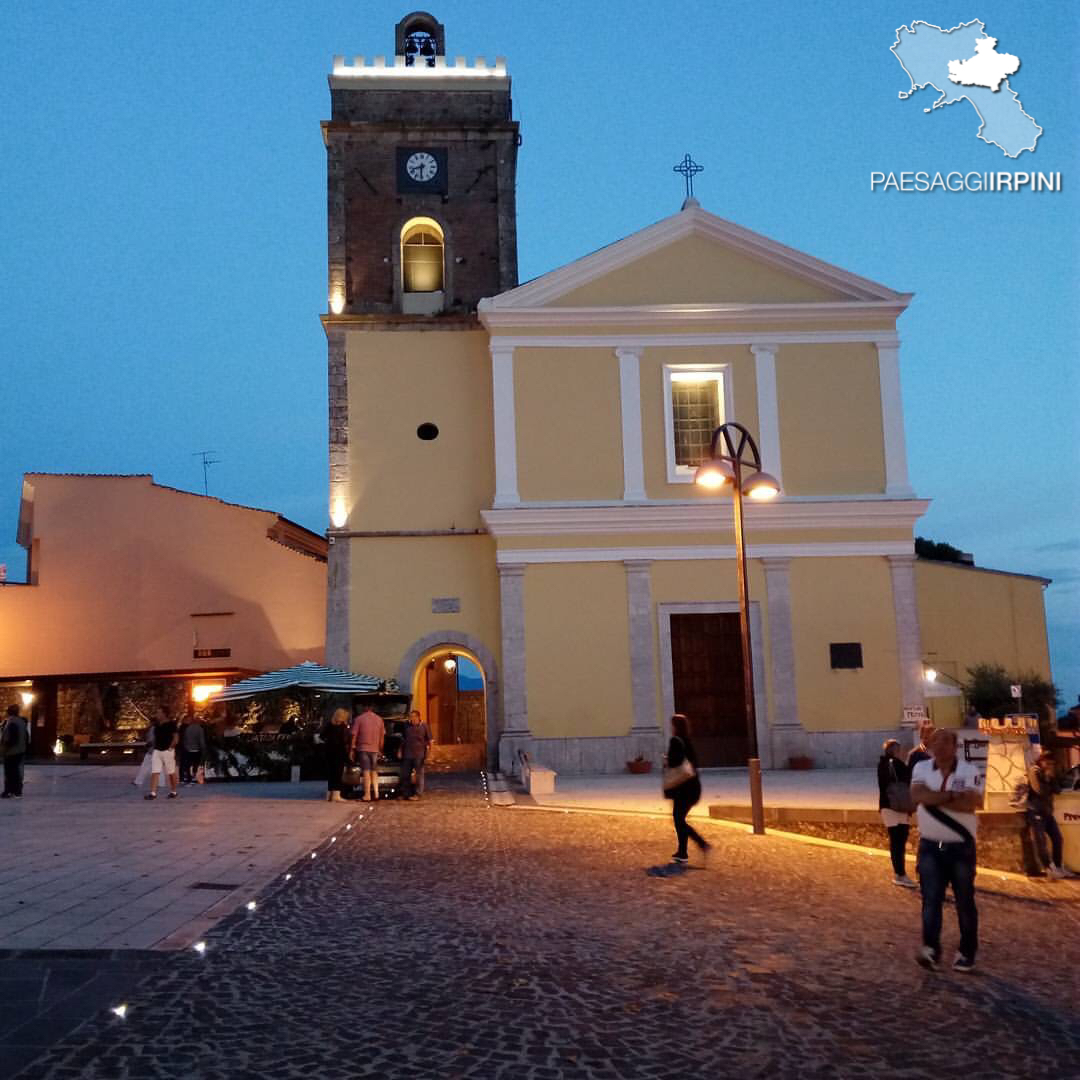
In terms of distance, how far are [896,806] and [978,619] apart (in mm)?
20225

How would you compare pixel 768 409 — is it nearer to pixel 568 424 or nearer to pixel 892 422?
pixel 892 422

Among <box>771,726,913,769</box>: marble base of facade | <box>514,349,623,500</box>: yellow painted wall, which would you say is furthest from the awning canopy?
<box>771,726,913,769</box>: marble base of facade

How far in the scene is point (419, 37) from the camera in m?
28.9

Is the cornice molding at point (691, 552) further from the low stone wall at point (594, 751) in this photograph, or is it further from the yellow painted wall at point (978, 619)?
the yellow painted wall at point (978, 619)

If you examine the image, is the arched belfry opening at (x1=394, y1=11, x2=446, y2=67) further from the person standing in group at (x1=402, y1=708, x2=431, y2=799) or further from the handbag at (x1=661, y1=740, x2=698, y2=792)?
the handbag at (x1=661, y1=740, x2=698, y2=792)

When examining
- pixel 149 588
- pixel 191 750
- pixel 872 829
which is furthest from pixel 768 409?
pixel 149 588

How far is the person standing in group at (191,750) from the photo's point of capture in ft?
74.4

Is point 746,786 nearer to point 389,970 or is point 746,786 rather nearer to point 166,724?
point 166,724

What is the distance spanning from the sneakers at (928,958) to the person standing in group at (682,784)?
13.8 feet

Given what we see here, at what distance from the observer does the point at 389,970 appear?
7297 millimetres

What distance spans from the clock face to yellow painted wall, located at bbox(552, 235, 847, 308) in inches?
215

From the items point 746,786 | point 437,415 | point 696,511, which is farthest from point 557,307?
point 746,786

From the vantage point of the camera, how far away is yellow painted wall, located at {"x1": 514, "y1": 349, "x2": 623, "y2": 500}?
961 inches

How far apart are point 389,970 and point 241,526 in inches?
1120
